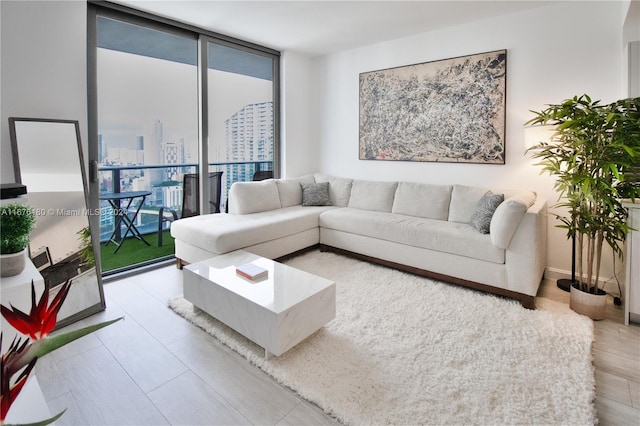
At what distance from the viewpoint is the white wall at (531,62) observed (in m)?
3.21

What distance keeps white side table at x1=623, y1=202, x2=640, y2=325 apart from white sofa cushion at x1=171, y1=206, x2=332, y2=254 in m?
2.89

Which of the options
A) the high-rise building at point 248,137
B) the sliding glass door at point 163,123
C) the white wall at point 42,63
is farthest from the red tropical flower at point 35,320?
the high-rise building at point 248,137

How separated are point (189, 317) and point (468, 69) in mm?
3774

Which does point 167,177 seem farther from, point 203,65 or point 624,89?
point 624,89

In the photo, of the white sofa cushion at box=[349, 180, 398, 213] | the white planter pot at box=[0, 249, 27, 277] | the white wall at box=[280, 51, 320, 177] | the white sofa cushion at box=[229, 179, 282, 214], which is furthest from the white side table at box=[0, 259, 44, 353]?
the white wall at box=[280, 51, 320, 177]

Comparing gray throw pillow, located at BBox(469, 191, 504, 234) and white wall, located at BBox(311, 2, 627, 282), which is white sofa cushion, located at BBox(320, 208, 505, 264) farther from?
white wall, located at BBox(311, 2, 627, 282)

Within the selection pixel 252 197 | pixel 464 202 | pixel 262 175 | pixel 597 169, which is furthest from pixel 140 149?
pixel 597 169

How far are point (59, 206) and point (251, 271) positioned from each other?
1591mm

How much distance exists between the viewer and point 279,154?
531cm

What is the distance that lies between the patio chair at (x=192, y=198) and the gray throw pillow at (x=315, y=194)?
1.13 meters

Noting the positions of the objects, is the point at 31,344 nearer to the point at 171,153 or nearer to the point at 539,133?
the point at 539,133

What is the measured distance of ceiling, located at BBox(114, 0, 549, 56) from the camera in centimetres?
343

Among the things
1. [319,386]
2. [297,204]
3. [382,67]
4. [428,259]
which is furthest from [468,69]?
[319,386]

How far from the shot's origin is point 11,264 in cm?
192
